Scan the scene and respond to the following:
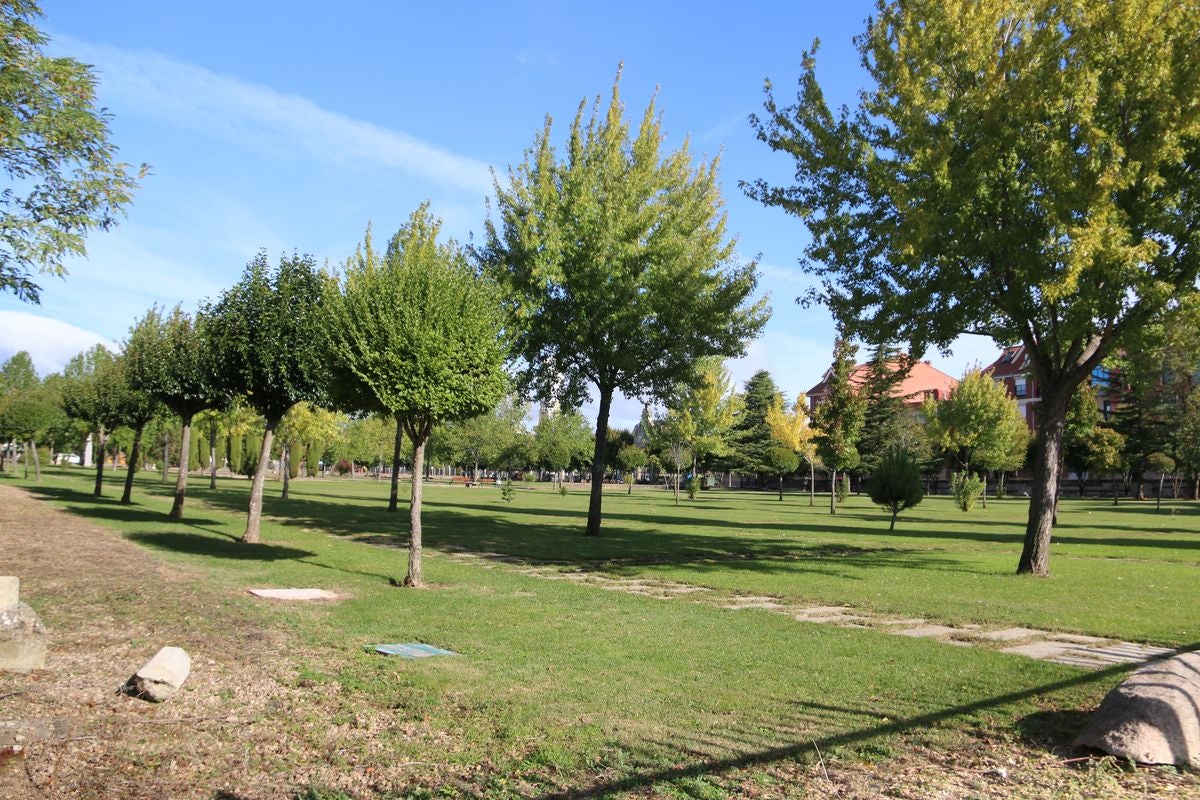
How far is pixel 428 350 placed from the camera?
37.7 ft

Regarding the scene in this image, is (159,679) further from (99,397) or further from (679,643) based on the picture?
(99,397)

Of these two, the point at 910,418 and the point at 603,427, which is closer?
the point at 603,427

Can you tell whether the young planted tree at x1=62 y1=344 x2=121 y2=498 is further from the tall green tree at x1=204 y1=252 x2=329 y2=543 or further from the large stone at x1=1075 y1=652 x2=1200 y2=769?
the large stone at x1=1075 y1=652 x2=1200 y2=769

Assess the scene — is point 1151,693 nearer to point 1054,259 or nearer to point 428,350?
point 428,350

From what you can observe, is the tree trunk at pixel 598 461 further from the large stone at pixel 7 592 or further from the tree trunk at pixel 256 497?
the large stone at pixel 7 592

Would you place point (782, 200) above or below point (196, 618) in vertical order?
above

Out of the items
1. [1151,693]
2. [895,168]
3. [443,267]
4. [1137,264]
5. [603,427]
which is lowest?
[1151,693]

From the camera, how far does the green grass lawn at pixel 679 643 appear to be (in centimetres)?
522

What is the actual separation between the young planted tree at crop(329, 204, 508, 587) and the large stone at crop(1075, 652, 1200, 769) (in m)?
8.90

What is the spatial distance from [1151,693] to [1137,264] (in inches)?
397

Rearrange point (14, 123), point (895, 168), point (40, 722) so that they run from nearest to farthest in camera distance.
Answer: point (40, 722), point (14, 123), point (895, 168)

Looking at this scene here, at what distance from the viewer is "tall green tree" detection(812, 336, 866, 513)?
3875cm

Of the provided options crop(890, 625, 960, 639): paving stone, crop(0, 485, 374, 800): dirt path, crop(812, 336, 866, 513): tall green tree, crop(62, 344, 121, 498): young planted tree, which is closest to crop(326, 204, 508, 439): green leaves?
crop(0, 485, 374, 800): dirt path

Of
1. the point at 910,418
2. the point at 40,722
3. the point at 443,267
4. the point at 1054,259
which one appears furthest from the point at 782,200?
the point at 910,418
